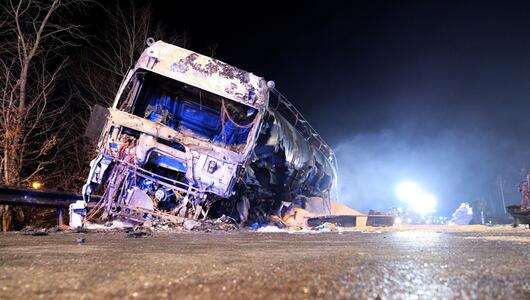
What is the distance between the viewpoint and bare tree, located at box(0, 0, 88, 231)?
9367mm

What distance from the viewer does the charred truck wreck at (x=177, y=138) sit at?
5766mm

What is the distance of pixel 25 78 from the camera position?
1017 centimetres

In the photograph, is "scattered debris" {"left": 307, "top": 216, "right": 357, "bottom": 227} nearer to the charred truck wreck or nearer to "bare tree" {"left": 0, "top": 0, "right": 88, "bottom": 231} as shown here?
the charred truck wreck

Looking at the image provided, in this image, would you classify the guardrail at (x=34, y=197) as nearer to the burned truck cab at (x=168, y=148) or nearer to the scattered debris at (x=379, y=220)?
the burned truck cab at (x=168, y=148)

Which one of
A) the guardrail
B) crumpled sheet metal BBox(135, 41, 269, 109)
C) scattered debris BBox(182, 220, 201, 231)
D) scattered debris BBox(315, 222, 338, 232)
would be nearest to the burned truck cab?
crumpled sheet metal BBox(135, 41, 269, 109)

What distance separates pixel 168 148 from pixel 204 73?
57.6 inches

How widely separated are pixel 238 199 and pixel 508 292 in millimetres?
6171

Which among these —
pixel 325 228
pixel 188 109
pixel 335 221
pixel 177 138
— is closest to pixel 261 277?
pixel 177 138

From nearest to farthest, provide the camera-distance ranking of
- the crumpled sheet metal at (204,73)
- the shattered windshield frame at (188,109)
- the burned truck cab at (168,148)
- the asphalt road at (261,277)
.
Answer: the asphalt road at (261,277) < the burned truck cab at (168,148) < the crumpled sheet metal at (204,73) < the shattered windshield frame at (188,109)

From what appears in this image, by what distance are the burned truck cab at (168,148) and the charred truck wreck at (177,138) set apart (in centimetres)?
2

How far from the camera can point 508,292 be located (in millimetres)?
1335

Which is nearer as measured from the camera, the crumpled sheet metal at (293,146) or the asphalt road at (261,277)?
the asphalt road at (261,277)

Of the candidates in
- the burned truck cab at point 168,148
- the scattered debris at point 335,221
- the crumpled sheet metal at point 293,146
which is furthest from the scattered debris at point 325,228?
the burned truck cab at point 168,148

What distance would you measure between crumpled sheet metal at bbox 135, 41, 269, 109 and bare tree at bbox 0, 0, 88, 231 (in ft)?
19.2
